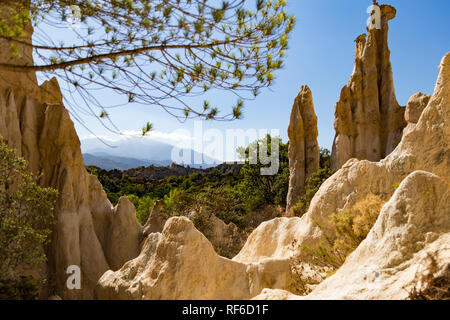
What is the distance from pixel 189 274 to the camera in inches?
218

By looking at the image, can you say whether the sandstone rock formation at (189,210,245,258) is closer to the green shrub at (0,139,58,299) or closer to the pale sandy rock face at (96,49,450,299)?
the pale sandy rock face at (96,49,450,299)

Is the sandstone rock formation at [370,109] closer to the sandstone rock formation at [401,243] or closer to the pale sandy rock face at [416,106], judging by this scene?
the pale sandy rock face at [416,106]

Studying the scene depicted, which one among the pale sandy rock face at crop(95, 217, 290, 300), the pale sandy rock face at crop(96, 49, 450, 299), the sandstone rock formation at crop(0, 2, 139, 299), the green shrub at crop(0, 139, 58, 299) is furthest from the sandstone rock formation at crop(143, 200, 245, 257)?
the pale sandy rock face at crop(95, 217, 290, 300)

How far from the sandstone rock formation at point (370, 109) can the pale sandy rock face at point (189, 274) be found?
1719 cm

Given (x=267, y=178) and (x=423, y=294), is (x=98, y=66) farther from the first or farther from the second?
(x=267, y=178)

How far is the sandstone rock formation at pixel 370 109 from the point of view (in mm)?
21547

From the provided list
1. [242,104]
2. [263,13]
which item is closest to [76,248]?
[242,104]

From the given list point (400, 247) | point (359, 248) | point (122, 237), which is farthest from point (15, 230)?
point (122, 237)

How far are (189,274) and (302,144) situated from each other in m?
19.2

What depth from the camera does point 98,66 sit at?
428 cm

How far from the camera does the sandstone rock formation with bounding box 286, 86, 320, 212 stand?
905 inches

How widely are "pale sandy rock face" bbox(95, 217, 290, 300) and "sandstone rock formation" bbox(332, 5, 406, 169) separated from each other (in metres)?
17.2

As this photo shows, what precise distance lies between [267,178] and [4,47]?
2356cm

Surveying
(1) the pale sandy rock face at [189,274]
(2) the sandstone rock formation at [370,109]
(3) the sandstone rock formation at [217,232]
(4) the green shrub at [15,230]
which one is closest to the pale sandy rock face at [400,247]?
(1) the pale sandy rock face at [189,274]
